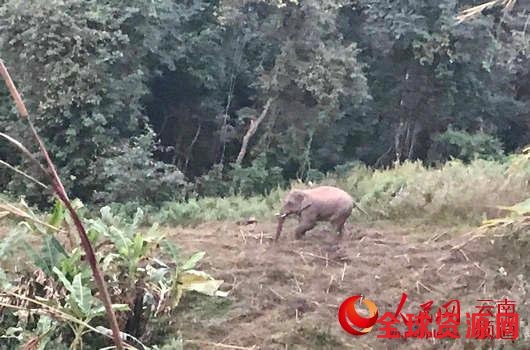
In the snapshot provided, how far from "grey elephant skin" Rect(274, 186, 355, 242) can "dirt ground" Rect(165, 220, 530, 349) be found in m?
0.22

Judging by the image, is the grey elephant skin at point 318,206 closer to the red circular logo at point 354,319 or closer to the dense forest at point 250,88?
the red circular logo at point 354,319

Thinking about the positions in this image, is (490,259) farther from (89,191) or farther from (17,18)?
(17,18)

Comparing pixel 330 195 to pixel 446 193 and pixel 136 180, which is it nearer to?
pixel 446 193

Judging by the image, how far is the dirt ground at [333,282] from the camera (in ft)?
12.6

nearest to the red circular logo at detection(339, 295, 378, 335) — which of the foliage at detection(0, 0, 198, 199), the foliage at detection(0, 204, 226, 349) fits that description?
the foliage at detection(0, 204, 226, 349)

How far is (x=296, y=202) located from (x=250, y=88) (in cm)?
874

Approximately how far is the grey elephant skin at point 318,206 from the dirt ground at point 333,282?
0.22m

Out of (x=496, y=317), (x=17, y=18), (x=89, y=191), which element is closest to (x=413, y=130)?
(x=89, y=191)

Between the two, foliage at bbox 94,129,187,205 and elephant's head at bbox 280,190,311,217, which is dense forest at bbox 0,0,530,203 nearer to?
foliage at bbox 94,129,187,205

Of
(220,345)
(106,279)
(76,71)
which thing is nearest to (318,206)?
(220,345)

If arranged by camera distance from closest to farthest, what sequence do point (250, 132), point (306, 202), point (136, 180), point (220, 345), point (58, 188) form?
point (58, 188) < point (220, 345) < point (306, 202) < point (136, 180) < point (250, 132)

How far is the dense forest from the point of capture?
10.2m

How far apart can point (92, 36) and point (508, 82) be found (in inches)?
322

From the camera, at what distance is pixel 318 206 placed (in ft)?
16.8
